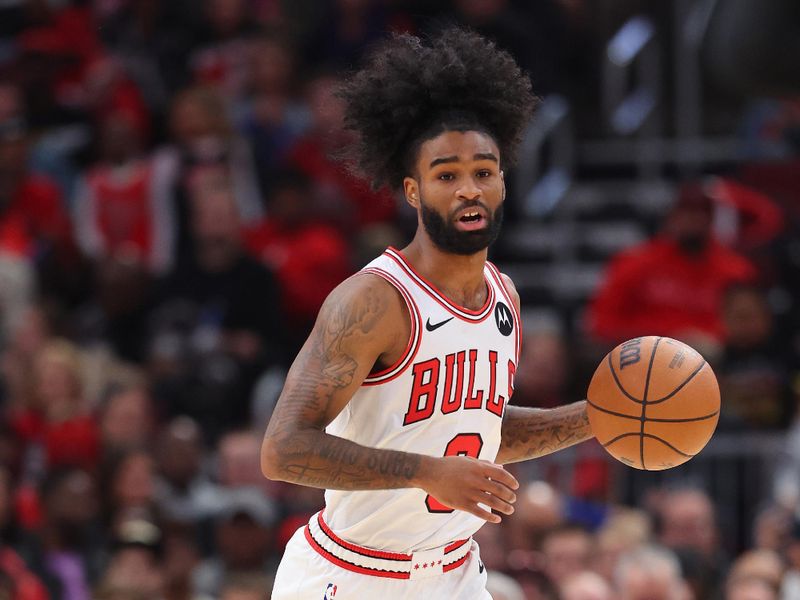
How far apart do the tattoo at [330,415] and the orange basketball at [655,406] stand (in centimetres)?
95

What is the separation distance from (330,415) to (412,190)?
36.5 inches

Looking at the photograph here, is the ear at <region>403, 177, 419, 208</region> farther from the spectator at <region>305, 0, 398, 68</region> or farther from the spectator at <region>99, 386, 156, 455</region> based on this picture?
the spectator at <region>305, 0, 398, 68</region>

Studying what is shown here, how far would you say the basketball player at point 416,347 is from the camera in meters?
5.19

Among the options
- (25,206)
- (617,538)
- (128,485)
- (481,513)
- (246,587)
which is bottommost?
(246,587)

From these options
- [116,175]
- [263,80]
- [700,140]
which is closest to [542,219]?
[700,140]

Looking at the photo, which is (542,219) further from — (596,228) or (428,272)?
(428,272)

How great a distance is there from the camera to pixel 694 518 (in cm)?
927

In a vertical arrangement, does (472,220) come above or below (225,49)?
below

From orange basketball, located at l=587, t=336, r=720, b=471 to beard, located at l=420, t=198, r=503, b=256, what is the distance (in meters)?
0.71

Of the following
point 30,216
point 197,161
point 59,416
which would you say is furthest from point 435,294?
point 30,216

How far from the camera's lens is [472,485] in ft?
15.5

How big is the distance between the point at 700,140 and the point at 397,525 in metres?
8.42

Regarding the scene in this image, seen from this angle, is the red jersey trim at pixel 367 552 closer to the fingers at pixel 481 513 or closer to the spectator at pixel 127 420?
the fingers at pixel 481 513

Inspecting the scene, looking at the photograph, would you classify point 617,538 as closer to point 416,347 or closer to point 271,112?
point 416,347
